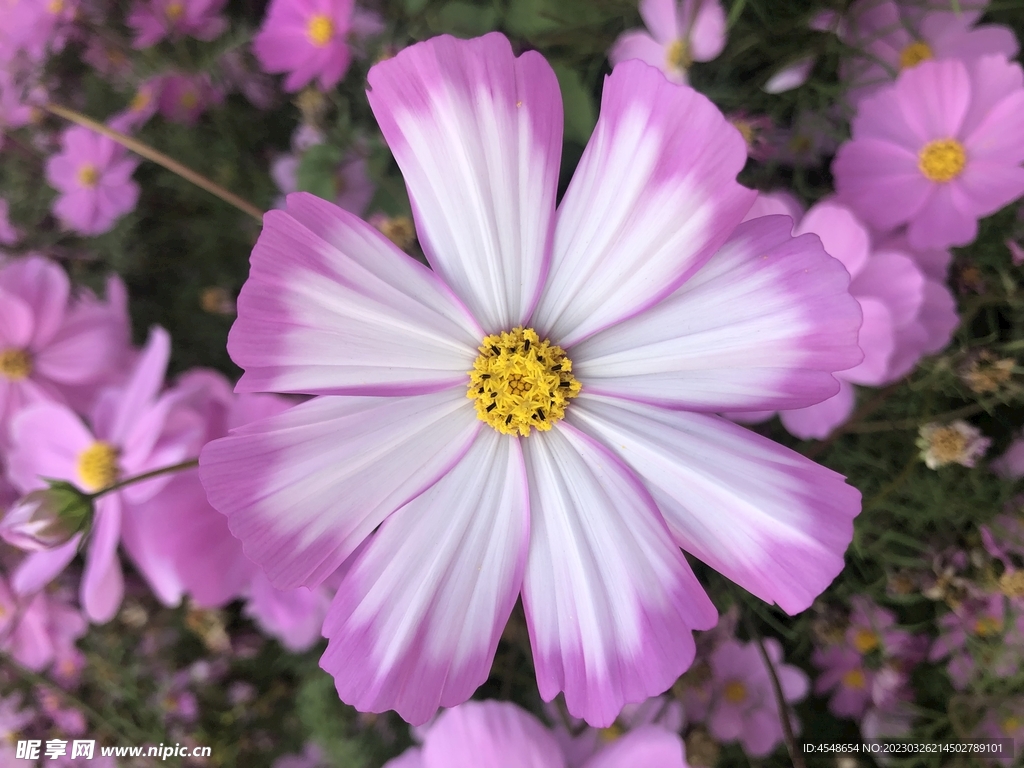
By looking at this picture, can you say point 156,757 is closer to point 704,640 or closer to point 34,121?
point 704,640

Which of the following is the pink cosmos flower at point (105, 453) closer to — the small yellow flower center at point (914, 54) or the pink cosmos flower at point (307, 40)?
the pink cosmos flower at point (307, 40)

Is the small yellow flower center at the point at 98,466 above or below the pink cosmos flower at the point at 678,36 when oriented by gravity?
below

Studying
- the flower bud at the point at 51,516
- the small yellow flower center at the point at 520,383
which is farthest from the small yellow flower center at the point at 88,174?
the small yellow flower center at the point at 520,383

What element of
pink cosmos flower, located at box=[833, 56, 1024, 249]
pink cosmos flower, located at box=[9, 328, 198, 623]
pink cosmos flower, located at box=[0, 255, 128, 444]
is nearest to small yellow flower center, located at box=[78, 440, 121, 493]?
pink cosmos flower, located at box=[9, 328, 198, 623]

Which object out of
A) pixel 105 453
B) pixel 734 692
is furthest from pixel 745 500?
pixel 105 453

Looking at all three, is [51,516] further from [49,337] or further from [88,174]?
[88,174]
